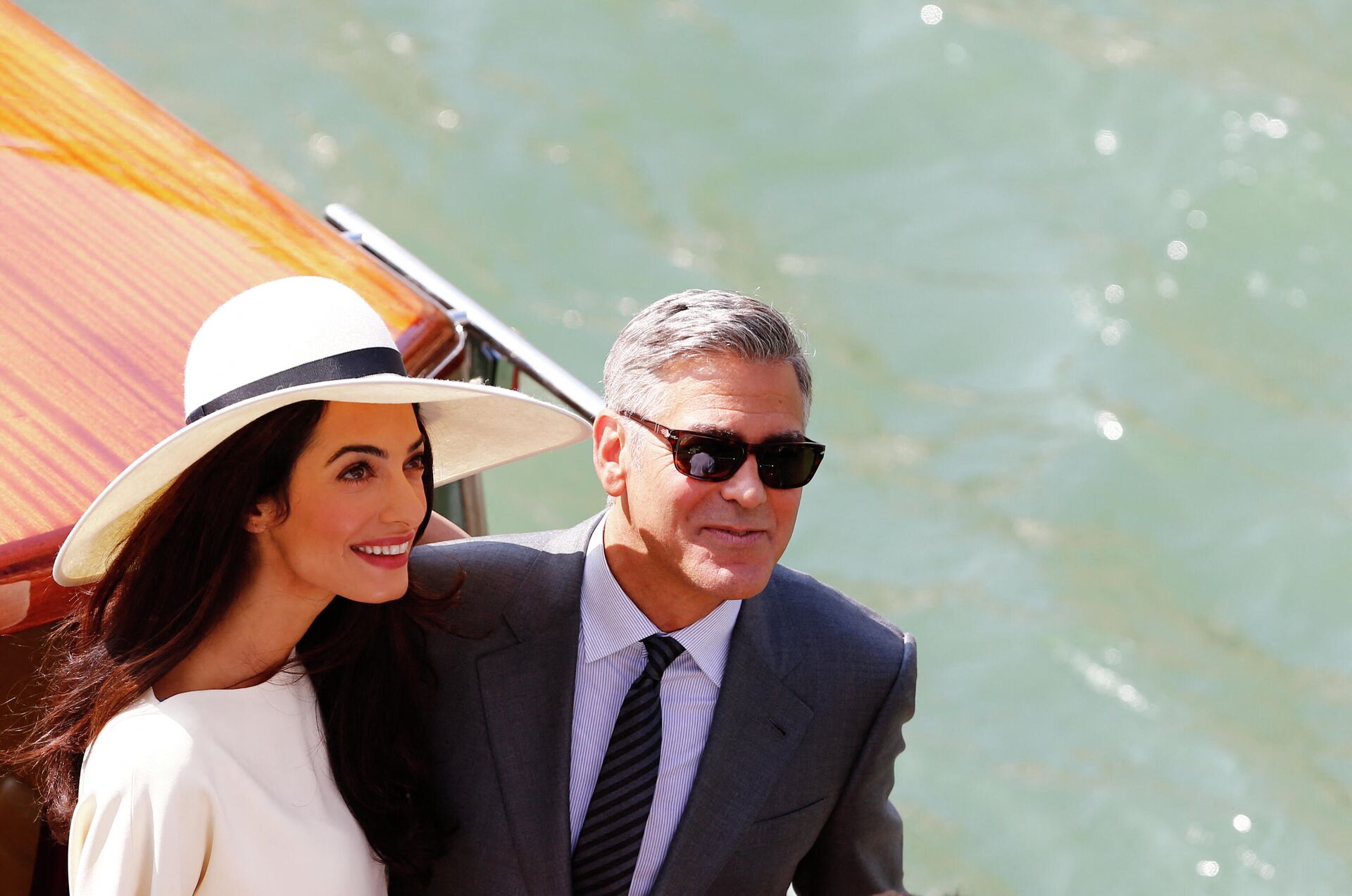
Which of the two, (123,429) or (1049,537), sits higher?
(123,429)

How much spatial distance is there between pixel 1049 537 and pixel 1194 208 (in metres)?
1.95

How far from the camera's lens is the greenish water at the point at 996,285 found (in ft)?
16.2

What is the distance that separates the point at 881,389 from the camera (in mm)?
6055

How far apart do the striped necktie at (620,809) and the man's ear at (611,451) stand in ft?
0.99

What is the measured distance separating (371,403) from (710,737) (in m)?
0.63

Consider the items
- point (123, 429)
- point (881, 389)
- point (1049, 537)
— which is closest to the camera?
point (123, 429)

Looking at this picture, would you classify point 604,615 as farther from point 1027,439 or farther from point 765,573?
point 1027,439

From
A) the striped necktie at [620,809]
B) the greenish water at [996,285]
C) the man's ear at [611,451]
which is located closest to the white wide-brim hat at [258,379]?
the man's ear at [611,451]

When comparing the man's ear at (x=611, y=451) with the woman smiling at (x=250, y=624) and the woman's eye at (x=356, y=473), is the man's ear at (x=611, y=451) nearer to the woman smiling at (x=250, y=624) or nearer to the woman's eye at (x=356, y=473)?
the woman smiling at (x=250, y=624)

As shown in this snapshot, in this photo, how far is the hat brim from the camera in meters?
1.73

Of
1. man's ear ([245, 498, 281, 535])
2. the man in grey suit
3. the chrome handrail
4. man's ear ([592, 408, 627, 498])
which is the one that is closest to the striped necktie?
the man in grey suit

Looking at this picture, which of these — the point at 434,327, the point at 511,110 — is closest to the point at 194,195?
the point at 434,327

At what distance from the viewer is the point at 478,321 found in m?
2.91

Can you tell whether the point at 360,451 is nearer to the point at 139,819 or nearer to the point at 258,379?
the point at 258,379
